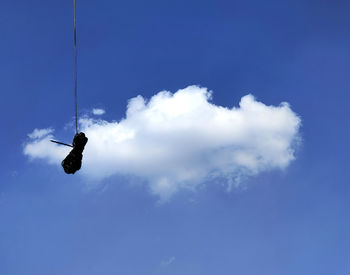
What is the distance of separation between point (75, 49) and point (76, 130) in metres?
4.19

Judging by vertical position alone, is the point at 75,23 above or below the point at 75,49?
above

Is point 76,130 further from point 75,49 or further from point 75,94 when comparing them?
point 75,49

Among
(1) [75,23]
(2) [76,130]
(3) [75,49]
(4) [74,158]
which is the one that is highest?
(1) [75,23]

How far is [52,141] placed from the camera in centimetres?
1856

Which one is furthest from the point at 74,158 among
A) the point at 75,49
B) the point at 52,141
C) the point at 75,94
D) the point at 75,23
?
the point at 75,23

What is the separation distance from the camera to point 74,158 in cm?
1903

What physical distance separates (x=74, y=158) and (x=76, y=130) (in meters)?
1.52

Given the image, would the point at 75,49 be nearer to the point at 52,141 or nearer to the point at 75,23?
the point at 75,23

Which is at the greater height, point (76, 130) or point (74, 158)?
point (76, 130)

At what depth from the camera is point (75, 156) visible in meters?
19.0

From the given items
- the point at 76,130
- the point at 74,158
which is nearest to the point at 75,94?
the point at 76,130

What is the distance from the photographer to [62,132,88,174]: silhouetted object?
19.0 metres

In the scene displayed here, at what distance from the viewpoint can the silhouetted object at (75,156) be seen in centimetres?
1895

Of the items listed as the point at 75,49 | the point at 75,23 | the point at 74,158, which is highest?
the point at 75,23
